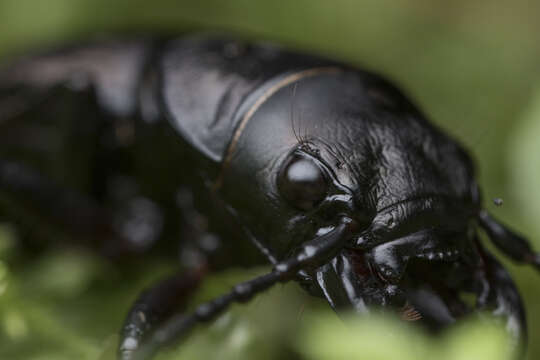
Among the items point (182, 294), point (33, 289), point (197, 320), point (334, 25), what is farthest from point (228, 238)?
point (334, 25)

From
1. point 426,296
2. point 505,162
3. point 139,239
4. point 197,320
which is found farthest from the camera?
point 505,162

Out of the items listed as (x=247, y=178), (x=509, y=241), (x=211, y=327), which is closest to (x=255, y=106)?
(x=247, y=178)

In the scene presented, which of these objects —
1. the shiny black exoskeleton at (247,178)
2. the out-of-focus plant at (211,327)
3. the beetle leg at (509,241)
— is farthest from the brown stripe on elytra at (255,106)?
the beetle leg at (509,241)

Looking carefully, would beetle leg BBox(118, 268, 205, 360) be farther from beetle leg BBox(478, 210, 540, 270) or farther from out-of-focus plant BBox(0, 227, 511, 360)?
beetle leg BBox(478, 210, 540, 270)

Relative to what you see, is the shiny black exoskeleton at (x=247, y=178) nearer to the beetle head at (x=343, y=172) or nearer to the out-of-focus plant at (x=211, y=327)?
the beetle head at (x=343, y=172)

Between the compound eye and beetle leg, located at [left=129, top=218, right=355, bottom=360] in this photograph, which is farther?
the compound eye

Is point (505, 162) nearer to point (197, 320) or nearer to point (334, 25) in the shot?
point (334, 25)

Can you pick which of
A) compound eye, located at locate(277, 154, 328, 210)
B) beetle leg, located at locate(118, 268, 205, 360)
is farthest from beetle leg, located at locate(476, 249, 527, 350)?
beetle leg, located at locate(118, 268, 205, 360)
